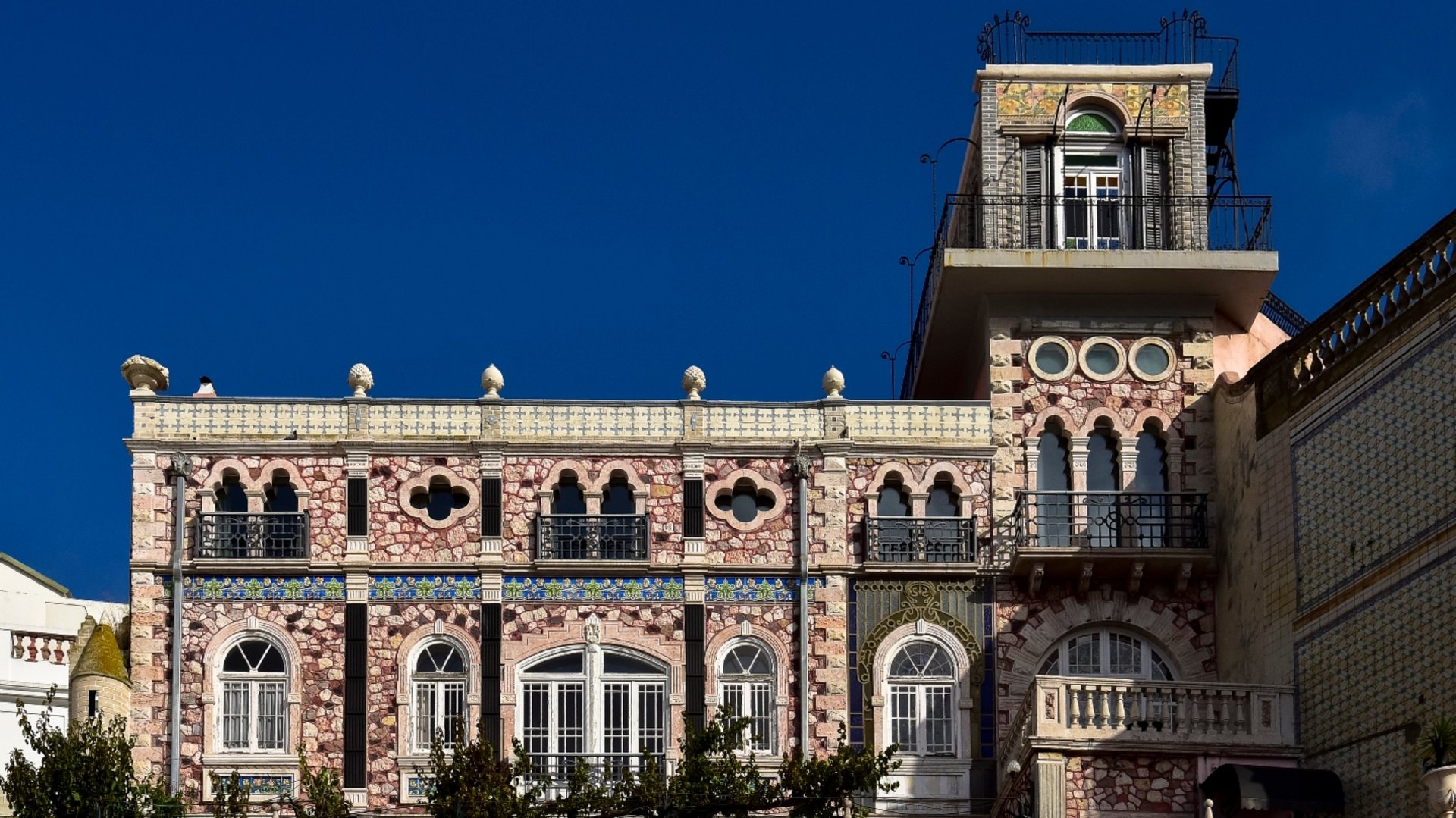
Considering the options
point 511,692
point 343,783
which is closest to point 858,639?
point 511,692

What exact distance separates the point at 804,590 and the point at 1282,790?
8281mm

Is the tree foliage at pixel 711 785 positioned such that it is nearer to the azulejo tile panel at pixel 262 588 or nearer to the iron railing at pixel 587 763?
the iron railing at pixel 587 763

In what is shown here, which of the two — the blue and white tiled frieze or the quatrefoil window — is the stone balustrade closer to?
the blue and white tiled frieze

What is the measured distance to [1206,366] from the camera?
43594mm

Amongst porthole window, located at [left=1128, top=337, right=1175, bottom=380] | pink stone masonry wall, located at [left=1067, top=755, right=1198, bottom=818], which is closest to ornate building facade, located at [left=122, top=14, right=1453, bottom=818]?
porthole window, located at [left=1128, top=337, right=1175, bottom=380]

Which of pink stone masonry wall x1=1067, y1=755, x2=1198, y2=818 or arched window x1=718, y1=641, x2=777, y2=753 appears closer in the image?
pink stone masonry wall x1=1067, y1=755, x2=1198, y2=818

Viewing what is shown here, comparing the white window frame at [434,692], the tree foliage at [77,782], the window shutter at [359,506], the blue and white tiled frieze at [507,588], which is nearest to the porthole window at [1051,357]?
the blue and white tiled frieze at [507,588]

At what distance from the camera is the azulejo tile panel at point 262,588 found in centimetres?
4206

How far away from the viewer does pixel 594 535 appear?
42.4m

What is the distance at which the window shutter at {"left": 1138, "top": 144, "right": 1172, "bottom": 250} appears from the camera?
1720 inches

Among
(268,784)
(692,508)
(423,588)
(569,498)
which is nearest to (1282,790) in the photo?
(692,508)

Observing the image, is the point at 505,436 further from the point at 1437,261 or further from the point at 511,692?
the point at 1437,261

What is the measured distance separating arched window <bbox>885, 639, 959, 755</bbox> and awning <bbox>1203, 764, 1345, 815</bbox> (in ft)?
19.1

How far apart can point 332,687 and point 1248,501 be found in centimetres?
1324
